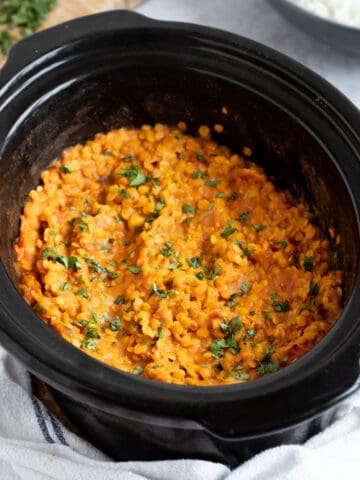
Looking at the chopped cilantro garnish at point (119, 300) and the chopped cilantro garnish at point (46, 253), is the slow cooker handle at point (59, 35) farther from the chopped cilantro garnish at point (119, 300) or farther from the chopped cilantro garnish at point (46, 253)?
the chopped cilantro garnish at point (119, 300)

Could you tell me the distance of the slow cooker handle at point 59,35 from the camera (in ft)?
8.28

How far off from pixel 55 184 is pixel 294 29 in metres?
1.51

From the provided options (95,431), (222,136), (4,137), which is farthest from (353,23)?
(95,431)

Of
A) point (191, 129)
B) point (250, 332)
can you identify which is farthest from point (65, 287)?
point (191, 129)

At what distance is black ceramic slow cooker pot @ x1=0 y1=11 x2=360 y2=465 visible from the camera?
1904 millimetres

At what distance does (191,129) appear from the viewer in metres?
2.92

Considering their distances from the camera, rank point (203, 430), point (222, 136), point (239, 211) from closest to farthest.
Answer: point (203, 430) < point (239, 211) < point (222, 136)

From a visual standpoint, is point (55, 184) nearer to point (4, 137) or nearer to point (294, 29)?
point (4, 137)

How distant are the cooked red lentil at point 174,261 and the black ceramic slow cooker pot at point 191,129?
0.07m

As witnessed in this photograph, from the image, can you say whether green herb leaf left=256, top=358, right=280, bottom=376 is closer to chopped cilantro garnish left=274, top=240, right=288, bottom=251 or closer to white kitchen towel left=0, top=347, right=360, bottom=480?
white kitchen towel left=0, top=347, right=360, bottom=480

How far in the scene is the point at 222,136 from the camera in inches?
114

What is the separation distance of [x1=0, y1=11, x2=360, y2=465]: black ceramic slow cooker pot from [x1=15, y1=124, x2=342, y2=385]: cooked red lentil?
0.07 meters

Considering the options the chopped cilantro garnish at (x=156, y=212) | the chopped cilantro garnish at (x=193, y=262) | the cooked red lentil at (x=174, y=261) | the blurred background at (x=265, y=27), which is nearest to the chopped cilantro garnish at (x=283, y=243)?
the cooked red lentil at (x=174, y=261)

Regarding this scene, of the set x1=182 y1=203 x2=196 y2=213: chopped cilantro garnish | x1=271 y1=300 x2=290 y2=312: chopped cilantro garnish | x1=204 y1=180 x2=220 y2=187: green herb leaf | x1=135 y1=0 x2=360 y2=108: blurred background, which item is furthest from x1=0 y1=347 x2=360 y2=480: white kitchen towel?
x1=135 y1=0 x2=360 y2=108: blurred background
